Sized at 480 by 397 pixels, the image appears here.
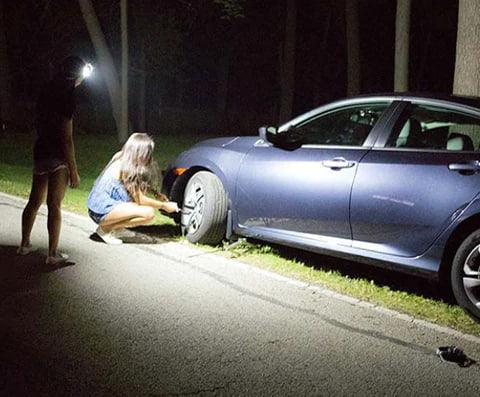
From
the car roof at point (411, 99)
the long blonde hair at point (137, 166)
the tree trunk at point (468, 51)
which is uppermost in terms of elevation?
the tree trunk at point (468, 51)

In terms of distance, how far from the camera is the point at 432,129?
5098mm

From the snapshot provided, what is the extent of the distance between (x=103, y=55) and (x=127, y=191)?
49.3ft

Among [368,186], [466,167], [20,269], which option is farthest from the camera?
[20,269]

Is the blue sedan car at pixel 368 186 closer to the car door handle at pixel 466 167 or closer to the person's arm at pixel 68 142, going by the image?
the car door handle at pixel 466 167

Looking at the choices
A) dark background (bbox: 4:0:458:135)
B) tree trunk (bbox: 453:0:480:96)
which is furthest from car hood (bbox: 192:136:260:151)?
dark background (bbox: 4:0:458:135)

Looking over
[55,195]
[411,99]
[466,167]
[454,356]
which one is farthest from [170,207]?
[454,356]

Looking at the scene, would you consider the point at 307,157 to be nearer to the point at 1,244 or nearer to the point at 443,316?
the point at 443,316

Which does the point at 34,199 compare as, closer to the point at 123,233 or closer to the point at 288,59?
the point at 123,233

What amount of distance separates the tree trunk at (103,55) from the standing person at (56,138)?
48.1ft

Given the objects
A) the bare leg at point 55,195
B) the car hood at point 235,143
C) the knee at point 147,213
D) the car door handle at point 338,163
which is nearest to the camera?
the car door handle at point 338,163

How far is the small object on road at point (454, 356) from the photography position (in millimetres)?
3879

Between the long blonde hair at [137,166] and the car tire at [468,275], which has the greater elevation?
the long blonde hair at [137,166]

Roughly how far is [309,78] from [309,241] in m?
40.2

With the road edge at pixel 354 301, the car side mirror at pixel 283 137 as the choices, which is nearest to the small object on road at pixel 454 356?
the road edge at pixel 354 301
